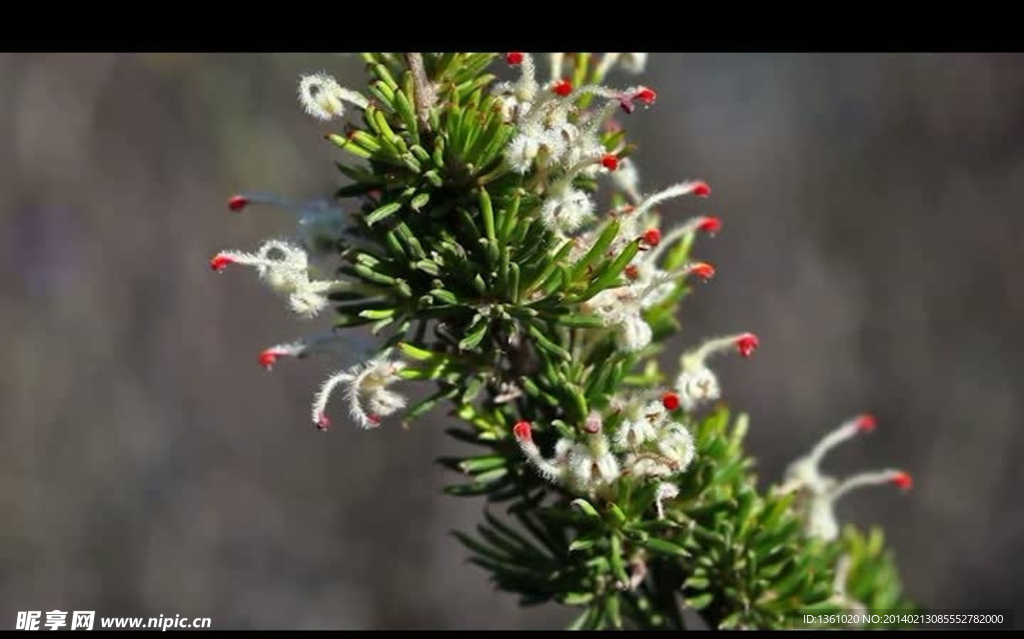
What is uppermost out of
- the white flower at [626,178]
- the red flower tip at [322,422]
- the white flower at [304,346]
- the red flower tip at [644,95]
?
the red flower tip at [644,95]

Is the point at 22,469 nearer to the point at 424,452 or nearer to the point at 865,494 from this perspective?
the point at 424,452

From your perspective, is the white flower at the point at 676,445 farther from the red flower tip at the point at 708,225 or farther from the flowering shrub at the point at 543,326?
the red flower tip at the point at 708,225

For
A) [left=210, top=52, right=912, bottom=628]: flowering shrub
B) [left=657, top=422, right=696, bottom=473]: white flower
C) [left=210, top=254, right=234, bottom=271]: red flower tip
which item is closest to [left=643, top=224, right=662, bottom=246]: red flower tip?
[left=210, top=52, right=912, bottom=628]: flowering shrub

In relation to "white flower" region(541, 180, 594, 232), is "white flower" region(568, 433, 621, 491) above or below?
below

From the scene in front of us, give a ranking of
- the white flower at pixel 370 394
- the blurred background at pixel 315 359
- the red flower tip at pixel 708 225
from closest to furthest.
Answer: the white flower at pixel 370 394 → the red flower tip at pixel 708 225 → the blurred background at pixel 315 359

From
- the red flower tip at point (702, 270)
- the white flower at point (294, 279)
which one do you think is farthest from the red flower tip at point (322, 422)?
the red flower tip at point (702, 270)

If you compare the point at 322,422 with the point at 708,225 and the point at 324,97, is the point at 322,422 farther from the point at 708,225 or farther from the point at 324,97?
the point at 708,225

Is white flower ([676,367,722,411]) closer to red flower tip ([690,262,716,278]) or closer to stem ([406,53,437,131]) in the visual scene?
red flower tip ([690,262,716,278])

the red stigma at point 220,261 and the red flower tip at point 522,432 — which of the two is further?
the red stigma at point 220,261
